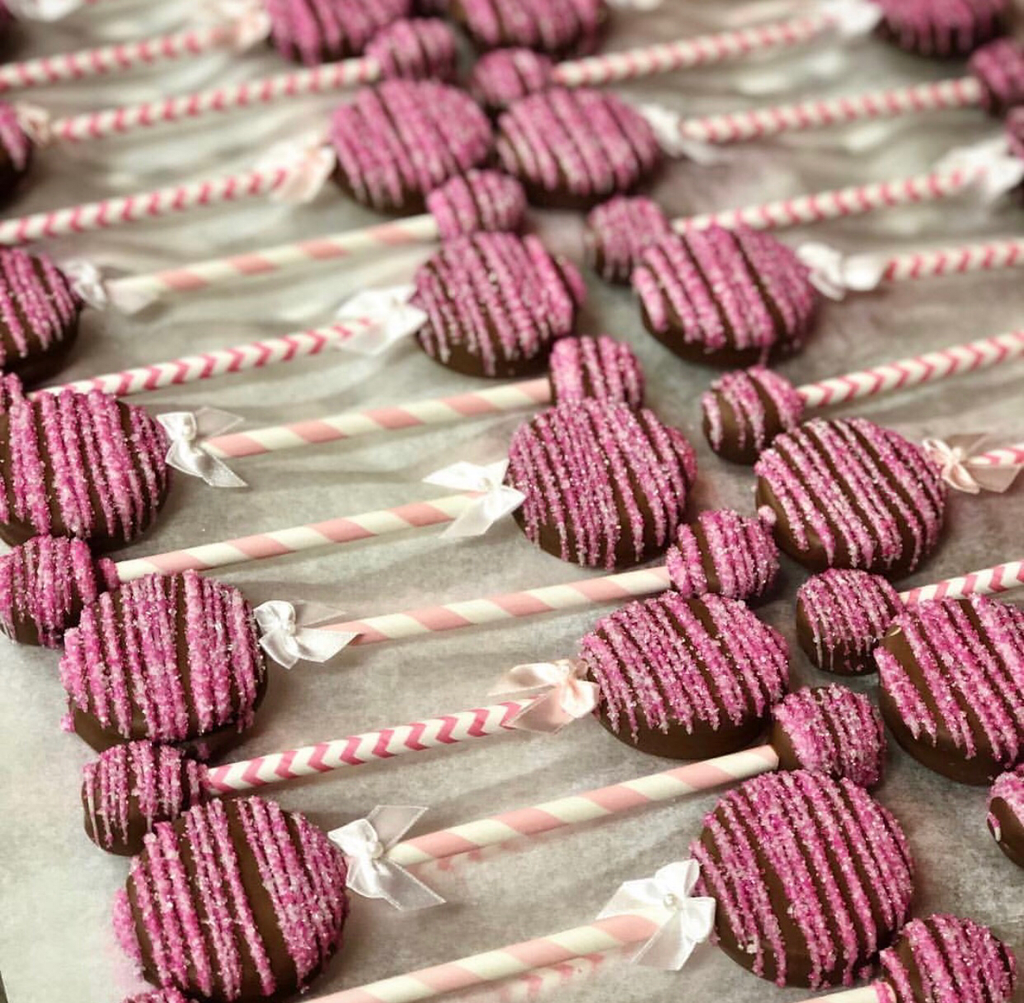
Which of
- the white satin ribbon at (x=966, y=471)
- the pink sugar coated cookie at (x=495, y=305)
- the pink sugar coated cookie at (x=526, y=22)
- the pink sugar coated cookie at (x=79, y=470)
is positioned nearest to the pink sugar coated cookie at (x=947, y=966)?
the white satin ribbon at (x=966, y=471)

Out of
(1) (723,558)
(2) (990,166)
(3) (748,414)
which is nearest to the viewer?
(1) (723,558)

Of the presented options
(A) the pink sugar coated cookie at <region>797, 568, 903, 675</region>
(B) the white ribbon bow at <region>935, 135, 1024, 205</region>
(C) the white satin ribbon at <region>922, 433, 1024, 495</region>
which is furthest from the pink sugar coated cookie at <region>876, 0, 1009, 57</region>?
(A) the pink sugar coated cookie at <region>797, 568, 903, 675</region>

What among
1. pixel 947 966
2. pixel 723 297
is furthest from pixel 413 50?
pixel 947 966

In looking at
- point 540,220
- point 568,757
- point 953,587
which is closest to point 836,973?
point 568,757

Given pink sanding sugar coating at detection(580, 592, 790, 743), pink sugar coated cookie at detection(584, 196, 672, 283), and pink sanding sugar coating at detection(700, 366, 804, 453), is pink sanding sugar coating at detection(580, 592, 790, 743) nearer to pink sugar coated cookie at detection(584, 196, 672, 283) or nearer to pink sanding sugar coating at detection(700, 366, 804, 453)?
pink sanding sugar coating at detection(700, 366, 804, 453)

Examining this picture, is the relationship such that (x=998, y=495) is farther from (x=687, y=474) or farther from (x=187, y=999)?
(x=187, y=999)

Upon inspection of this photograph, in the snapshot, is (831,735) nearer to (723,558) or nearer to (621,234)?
(723,558)

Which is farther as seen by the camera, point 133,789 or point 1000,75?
point 1000,75

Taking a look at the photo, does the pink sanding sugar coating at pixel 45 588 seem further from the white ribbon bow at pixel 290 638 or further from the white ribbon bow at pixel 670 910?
the white ribbon bow at pixel 670 910
